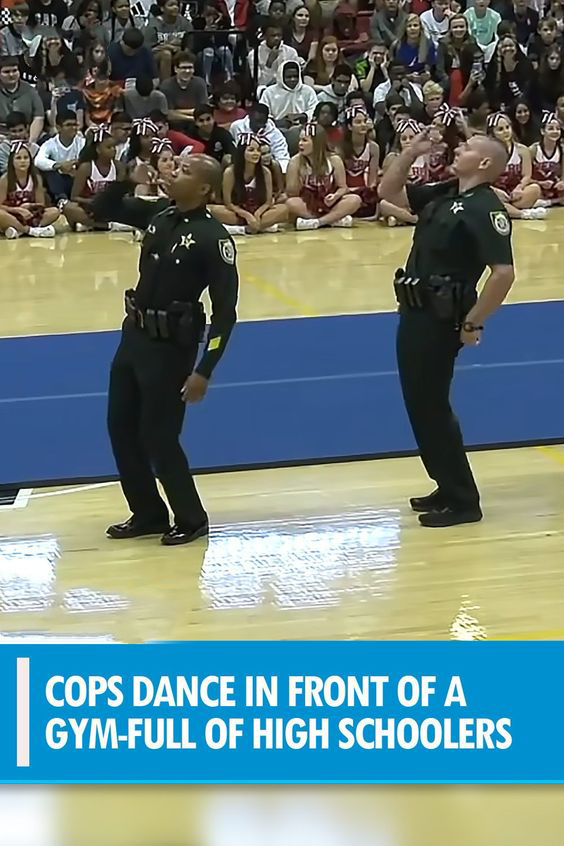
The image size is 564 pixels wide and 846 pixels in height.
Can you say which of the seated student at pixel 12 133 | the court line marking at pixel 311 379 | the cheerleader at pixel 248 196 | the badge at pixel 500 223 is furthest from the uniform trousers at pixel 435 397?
the seated student at pixel 12 133

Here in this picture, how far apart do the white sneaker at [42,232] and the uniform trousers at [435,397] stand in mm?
7595

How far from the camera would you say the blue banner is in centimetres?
336

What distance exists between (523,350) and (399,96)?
6.83 m

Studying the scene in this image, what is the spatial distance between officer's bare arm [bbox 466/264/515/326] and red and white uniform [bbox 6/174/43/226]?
814 centimetres

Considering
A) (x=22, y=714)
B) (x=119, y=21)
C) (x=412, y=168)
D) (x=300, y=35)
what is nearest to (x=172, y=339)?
(x=22, y=714)

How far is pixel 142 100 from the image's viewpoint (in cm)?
1422

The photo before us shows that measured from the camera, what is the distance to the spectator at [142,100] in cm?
1414

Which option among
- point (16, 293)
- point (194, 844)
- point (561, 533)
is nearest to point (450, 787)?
point (194, 844)

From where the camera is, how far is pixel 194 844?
3293mm

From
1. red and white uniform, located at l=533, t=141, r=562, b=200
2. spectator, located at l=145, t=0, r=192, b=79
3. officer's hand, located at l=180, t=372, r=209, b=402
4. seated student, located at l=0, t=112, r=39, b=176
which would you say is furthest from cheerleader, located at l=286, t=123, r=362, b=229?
officer's hand, located at l=180, t=372, r=209, b=402

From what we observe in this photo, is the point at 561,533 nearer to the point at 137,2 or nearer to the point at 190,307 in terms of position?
the point at 190,307

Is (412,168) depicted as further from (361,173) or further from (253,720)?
(253,720)

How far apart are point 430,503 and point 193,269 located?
1.66 m

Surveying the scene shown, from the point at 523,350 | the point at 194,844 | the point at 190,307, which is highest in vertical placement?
the point at 190,307
